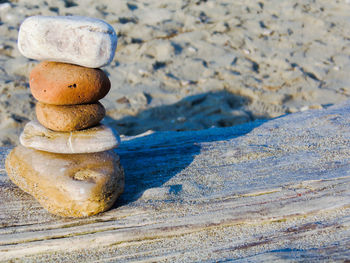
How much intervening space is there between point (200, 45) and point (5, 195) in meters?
4.05

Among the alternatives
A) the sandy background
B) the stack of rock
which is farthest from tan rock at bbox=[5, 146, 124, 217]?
the sandy background

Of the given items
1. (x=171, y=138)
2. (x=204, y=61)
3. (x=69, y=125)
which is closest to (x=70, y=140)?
(x=69, y=125)

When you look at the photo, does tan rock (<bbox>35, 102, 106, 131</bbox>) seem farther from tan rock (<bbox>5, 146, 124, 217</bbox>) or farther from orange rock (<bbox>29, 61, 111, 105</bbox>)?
tan rock (<bbox>5, 146, 124, 217</bbox>)

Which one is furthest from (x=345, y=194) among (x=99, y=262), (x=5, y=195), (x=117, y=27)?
(x=117, y=27)

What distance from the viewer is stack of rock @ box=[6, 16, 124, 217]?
91.7 inches

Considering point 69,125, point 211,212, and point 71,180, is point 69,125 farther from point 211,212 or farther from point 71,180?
point 211,212

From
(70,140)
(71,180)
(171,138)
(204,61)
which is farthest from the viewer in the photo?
(204,61)

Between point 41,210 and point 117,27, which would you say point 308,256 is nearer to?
point 41,210

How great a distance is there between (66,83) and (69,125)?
10.0 inches

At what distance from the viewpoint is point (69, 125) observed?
2.45 m

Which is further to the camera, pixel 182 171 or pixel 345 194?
pixel 182 171

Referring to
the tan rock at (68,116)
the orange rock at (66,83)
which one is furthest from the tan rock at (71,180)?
the orange rock at (66,83)

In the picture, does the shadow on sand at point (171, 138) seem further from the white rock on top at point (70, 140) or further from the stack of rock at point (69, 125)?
the white rock on top at point (70, 140)

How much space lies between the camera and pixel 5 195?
103 inches
